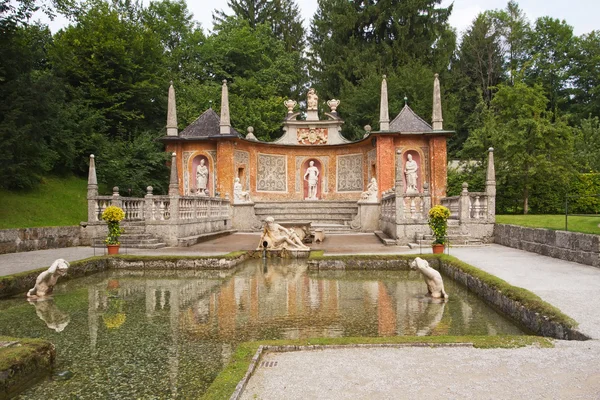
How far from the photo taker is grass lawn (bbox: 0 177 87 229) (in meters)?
17.0

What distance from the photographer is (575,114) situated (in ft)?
119

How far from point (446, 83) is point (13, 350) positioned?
122 ft

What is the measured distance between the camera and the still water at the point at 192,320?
4570 millimetres

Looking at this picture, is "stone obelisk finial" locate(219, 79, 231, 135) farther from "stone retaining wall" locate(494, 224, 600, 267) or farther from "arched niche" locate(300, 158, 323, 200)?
"stone retaining wall" locate(494, 224, 600, 267)

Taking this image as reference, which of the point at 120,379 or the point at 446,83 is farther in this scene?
the point at 446,83

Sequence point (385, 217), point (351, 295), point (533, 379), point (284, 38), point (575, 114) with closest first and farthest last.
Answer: point (533, 379) → point (351, 295) → point (385, 217) → point (575, 114) → point (284, 38)

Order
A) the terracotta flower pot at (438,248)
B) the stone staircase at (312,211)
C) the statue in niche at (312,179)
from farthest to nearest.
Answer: the statue in niche at (312,179), the stone staircase at (312,211), the terracotta flower pot at (438,248)

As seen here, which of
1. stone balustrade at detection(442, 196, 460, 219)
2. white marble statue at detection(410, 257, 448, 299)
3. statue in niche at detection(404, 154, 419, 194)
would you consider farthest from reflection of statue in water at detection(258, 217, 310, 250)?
statue in niche at detection(404, 154, 419, 194)

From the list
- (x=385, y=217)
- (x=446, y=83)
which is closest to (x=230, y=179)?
(x=385, y=217)

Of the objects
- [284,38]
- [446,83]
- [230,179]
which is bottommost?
[230,179]

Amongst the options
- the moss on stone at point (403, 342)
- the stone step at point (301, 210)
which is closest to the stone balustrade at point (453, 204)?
the stone step at point (301, 210)

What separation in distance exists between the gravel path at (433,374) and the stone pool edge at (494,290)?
52cm

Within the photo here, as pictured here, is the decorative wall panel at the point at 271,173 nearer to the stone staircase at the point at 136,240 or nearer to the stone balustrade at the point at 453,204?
the stone staircase at the point at 136,240

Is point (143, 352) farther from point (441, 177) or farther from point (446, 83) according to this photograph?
point (446, 83)
